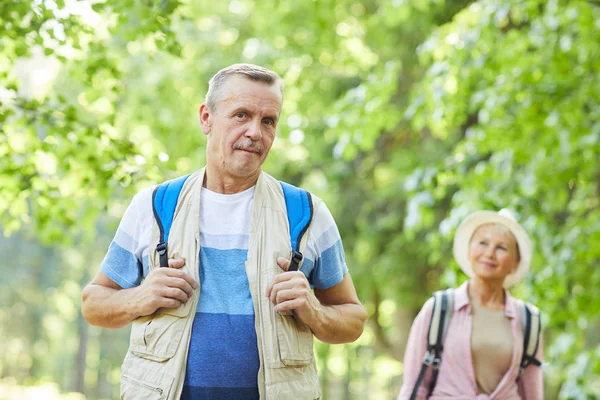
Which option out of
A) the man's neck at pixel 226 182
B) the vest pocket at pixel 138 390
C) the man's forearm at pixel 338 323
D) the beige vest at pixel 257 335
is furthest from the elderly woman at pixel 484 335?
the vest pocket at pixel 138 390

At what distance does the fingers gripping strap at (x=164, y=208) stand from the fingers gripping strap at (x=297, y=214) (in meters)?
0.37

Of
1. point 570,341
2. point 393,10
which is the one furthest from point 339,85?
point 570,341

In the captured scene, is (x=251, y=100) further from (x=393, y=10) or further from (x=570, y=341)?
(x=570, y=341)

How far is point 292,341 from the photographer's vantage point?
2721 millimetres

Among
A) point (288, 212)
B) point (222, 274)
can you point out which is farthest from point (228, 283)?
point (288, 212)

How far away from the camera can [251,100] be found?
9.11ft

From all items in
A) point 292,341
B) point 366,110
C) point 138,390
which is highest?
point 366,110

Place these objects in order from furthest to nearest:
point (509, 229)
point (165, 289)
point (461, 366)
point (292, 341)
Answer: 1. point (509, 229)
2. point (461, 366)
3. point (292, 341)
4. point (165, 289)

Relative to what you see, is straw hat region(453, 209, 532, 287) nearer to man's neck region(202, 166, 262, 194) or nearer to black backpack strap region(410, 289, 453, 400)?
black backpack strap region(410, 289, 453, 400)

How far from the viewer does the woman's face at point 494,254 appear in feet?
16.3

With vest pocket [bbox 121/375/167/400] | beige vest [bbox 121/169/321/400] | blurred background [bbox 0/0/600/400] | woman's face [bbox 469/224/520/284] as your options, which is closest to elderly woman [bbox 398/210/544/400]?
woman's face [bbox 469/224/520/284]

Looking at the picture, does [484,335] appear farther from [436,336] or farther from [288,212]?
[288,212]

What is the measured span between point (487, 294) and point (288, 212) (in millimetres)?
2426

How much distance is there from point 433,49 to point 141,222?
4.76 meters
